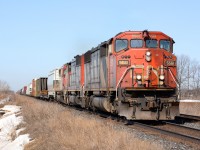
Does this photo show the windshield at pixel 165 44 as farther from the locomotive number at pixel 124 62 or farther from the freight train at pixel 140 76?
the locomotive number at pixel 124 62

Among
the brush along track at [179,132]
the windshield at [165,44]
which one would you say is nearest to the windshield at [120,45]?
the windshield at [165,44]

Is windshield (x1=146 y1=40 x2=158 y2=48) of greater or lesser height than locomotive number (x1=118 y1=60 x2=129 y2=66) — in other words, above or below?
above

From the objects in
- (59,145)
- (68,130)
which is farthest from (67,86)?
(59,145)

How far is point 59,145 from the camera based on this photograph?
1018 cm

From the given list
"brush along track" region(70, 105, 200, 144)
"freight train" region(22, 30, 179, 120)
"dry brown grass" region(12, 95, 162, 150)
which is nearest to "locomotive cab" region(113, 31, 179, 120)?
"freight train" region(22, 30, 179, 120)

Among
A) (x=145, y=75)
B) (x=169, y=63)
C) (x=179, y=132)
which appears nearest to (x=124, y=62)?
(x=145, y=75)

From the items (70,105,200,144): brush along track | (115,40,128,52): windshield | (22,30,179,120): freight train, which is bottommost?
(70,105,200,144): brush along track

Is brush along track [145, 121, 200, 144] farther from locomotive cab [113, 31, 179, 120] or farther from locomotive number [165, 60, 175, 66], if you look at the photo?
locomotive number [165, 60, 175, 66]

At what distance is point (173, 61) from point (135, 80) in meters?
1.98

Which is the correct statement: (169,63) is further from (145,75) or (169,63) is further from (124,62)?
(124,62)

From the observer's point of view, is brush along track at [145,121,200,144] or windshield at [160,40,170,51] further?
windshield at [160,40,170,51]

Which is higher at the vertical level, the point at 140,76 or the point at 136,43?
the point at 136,43

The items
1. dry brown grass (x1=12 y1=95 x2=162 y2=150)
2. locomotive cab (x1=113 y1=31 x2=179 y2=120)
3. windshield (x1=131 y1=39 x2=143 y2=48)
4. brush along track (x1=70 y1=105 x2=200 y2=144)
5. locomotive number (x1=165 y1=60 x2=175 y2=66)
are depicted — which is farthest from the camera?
windshield (x1=131 y1=39 x2=143 y2=48)

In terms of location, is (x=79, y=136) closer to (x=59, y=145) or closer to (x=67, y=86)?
(x=59, y=145)
